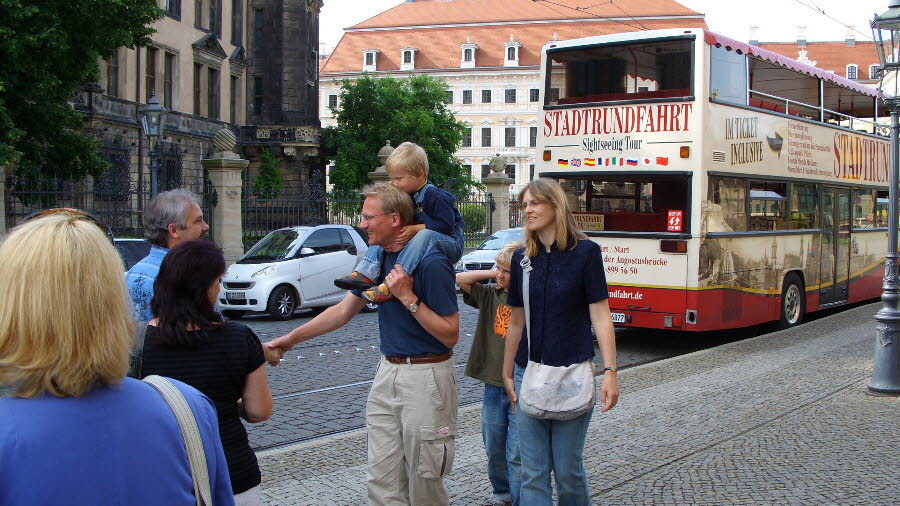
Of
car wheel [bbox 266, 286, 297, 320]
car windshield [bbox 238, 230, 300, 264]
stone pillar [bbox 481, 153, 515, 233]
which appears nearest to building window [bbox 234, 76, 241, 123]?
stone pillar [bbox 481, 153, 515, 233]

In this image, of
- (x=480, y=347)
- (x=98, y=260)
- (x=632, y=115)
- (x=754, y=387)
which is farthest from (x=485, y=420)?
(x=632, y=115)

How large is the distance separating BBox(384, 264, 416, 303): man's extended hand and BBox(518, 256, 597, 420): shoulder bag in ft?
2.29

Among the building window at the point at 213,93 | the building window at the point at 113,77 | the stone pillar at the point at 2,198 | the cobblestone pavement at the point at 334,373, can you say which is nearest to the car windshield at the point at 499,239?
the cobblestone pavement at the point at 334,373

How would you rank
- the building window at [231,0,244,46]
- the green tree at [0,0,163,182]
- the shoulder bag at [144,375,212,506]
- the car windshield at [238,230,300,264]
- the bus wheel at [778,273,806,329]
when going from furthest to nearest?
the building window at [231,0,244,46], the green tree at [0,0,163,182], the car windshield at [238,230,300,264], the bus wheel at [778,273,806,329], the shoulder bag at [144,375,212,506]

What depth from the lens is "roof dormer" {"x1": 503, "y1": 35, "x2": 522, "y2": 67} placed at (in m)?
85.0

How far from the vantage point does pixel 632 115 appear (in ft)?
41.1

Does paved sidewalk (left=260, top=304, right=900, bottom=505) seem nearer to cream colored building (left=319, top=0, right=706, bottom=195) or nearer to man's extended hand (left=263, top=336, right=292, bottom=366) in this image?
man's extended hand (left=263, top=336, right=292, bottom=366)

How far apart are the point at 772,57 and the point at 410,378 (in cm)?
1123

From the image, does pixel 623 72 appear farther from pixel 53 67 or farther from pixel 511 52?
pixel 511 52

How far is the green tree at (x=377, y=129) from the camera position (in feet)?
194

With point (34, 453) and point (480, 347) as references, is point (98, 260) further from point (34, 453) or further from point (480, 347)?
point (480, 347)

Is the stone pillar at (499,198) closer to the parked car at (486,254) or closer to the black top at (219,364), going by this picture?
the parked car at (486,254)

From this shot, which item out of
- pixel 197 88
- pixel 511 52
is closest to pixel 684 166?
pixel 197 88

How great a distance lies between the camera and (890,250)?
389 inches
